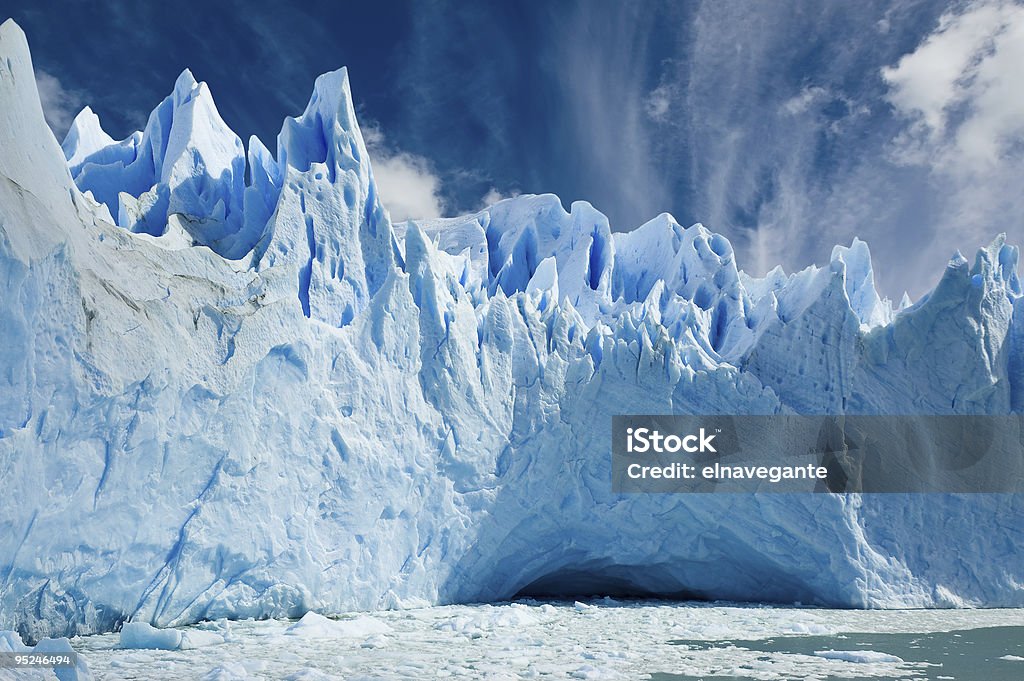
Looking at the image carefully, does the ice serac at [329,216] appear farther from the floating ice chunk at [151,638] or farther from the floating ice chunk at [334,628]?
the floating ice chunk at [151,638]

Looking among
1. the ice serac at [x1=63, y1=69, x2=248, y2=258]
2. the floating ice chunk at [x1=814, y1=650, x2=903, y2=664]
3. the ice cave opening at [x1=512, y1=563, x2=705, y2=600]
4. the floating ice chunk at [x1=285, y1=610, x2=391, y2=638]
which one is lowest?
the floating ice chunk at [x1=285, y1=610, x2=391, y2=638]

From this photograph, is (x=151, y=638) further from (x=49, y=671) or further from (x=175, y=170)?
(x=175, y=170)

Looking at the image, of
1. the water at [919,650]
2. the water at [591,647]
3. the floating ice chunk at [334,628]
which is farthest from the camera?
the floating ice chunk at [334,628]

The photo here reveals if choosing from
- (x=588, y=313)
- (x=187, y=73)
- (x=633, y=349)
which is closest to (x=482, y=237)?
(x=588, y=313)

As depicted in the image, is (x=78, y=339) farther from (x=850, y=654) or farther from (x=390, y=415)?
(x=850, y=654)

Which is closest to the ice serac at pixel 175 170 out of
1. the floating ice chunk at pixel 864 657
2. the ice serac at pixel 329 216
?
the ice serac at pixel 329 216

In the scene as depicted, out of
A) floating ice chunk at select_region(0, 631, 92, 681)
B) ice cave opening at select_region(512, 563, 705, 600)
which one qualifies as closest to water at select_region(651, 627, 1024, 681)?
ice cave opening at select_region(512, 563, 705, 600)

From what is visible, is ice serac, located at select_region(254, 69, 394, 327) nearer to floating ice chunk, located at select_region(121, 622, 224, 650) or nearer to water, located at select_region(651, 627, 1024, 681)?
floating ice chunk, located at select_region(121, 622, 224, 650)
